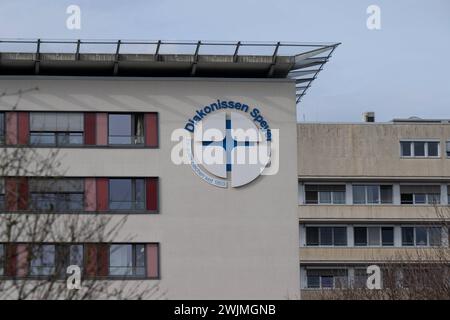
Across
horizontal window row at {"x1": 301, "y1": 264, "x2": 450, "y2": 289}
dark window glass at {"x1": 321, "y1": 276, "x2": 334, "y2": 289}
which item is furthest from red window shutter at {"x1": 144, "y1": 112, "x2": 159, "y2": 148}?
dark window glass at {"x1": 321, "y1": 276, "x2": 334, "y2": 289}

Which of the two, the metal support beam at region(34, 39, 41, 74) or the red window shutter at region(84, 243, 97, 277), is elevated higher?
the metal support beam at region(34, 39, 41, 74)

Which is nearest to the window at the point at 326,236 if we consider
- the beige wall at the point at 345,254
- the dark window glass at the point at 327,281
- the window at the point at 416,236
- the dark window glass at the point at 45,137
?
the beige wall at the point at 345,254

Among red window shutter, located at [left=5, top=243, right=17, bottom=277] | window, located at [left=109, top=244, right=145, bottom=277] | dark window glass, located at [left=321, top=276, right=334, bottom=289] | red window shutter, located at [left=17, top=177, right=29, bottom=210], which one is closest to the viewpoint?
red window shutter, located at [left=5, top=243, right=17, bottom=277]

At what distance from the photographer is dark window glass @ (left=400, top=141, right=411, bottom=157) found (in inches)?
3145

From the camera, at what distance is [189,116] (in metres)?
52.1

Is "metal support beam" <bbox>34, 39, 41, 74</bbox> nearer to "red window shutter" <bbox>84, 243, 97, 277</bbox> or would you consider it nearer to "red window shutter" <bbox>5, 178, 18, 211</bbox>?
"red window shutter" <bbox>84, 243, 97, 277</bbox>

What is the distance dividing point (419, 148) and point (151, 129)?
105ft

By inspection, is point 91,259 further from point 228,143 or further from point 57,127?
point 57,127

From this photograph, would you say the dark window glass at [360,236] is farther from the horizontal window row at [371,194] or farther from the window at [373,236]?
the horizontal window row at [371,194]

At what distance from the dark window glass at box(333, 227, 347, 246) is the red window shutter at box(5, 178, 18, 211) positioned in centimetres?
5618
